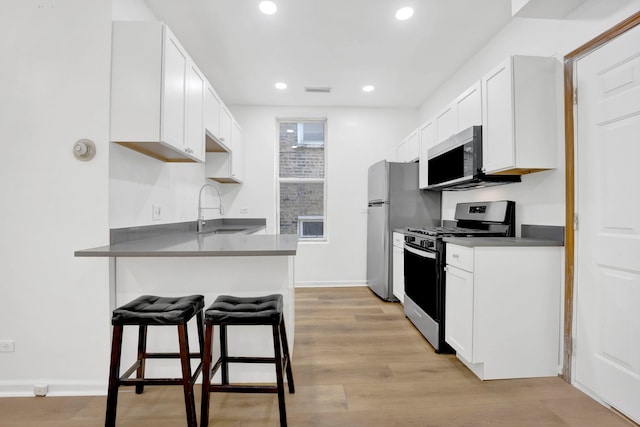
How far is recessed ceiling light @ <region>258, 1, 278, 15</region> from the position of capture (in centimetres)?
230

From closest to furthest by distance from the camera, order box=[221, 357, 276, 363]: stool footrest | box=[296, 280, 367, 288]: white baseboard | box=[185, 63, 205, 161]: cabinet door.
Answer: box=[221, 357, 276, 363]: stool footrest
box=[185, 63, 205, 161]: cabinet door
box=[296, 280, 367, 288]: white baseboard

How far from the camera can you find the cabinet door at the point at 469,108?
2416 millimetres

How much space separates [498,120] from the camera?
7.14ft

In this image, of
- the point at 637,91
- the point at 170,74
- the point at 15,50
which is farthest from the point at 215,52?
the point at 637,91

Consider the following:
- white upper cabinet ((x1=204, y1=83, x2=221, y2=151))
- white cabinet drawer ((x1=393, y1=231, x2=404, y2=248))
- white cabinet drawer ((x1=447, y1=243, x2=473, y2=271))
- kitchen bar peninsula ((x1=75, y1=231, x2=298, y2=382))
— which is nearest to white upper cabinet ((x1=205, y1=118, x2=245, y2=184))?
white upper cabinet ((x1=204, y1=83, x2=221, y2=151))

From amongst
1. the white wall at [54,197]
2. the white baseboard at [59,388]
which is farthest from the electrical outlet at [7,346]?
the white baseboard at [59,388]

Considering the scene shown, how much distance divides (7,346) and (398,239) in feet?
10.7

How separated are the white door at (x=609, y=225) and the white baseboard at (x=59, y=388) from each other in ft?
9.62

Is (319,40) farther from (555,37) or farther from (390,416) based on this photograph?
(390,416)

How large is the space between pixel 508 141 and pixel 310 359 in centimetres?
210

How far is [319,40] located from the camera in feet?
9.18

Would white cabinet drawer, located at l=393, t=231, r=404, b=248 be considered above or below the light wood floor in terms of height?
above

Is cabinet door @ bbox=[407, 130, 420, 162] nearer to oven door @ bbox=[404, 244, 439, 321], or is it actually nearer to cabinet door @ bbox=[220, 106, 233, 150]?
oven door @ bbox=[404, 244, 439, 321]

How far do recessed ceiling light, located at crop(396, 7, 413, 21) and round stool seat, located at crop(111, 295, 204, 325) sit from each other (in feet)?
8.39
